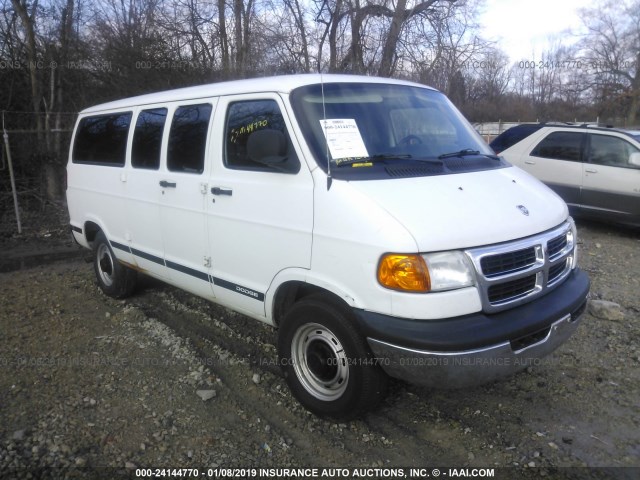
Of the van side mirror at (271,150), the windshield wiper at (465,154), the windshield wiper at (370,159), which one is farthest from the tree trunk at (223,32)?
the windshield wiper at (370,159)

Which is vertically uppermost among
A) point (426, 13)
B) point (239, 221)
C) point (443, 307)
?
point (426, 13)

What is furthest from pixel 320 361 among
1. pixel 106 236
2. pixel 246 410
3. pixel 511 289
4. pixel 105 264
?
pixel 105 264

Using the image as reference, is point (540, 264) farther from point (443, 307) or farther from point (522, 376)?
point (522, 376)

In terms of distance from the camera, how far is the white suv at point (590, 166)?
7988 millimetres

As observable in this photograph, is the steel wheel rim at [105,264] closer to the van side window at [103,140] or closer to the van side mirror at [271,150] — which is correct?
the van side window at [103,140]

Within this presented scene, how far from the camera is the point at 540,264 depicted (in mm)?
2988

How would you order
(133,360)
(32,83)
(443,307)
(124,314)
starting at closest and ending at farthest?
(443,307) → (133,360) → (124,314) → (32,83)

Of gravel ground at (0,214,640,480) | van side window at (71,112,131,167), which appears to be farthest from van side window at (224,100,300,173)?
van side window at (71,112,131,167)

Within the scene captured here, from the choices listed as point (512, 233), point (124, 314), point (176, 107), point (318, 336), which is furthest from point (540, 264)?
point (124, 314)

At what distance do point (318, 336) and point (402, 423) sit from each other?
809mm

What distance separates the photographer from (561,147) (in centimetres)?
884

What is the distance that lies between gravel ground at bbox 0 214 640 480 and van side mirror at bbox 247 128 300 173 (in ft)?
5.40

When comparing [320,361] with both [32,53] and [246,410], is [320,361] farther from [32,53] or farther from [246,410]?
[32,53]

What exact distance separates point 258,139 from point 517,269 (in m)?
1.74
